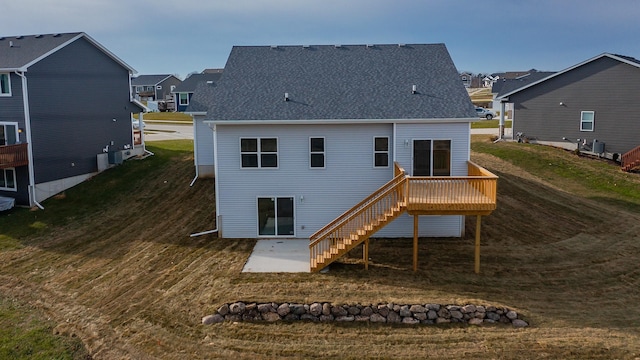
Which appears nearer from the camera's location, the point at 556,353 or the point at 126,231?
the point at 556,353

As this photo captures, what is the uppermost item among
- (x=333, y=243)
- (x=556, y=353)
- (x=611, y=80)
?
(x=611, y=80)

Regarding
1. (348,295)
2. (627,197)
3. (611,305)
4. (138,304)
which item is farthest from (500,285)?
(627,197)

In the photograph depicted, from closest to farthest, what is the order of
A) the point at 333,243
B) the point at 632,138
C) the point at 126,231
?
the point at 333,243, the point at 126,231, the point at 632,138

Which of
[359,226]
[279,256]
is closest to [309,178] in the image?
[279,256]

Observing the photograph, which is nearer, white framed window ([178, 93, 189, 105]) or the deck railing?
the deck railing

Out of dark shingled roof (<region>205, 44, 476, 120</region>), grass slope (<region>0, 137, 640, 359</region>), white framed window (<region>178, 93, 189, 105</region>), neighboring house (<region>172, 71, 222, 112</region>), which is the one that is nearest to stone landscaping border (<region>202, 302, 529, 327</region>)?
grass slope (<region>0, 137, 640, 359</region>)

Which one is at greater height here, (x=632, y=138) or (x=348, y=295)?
(x=632, y=138)

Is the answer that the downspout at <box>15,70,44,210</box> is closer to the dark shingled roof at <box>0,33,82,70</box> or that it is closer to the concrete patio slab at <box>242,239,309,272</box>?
→ the dark shingled roof at <box>0,33,82,70</box>

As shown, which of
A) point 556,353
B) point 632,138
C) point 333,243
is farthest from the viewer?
point 632,138

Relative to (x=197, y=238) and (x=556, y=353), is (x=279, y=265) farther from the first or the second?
(x=556, y=353)
